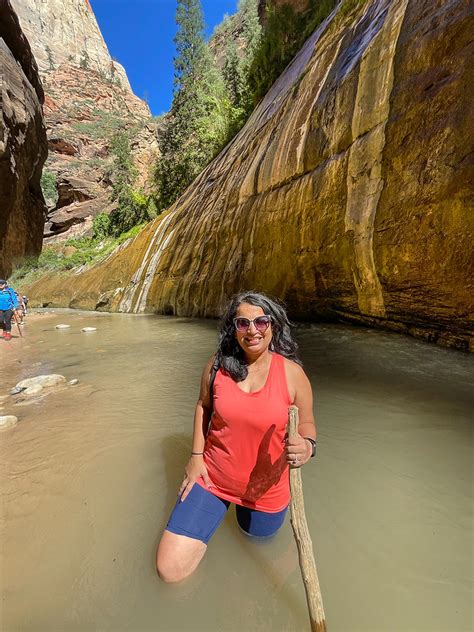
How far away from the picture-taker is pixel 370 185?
4.48 meters

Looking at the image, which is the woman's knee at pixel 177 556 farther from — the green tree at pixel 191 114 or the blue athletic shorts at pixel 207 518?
the green tree at pixel 191 114

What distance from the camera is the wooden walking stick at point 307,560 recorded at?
1064mm

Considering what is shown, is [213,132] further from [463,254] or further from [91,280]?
[463,254]

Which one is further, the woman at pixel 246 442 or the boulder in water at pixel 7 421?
the boulder in water at pixel 7 421

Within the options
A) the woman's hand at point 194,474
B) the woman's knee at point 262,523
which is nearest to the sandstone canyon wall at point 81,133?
the woman's hand at point 194,474

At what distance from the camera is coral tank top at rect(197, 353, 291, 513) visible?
1.48m

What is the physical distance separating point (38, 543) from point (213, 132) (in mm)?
17169

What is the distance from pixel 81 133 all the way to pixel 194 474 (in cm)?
4870

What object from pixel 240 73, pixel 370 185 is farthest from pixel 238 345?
pixel 240 73

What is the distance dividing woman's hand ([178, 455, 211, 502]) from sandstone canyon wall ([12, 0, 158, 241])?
105ft

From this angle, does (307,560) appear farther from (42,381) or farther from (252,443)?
(42,381)

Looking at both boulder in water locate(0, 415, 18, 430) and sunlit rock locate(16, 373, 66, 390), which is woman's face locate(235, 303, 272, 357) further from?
sunlit rock locate(16, 373, 66, 390)

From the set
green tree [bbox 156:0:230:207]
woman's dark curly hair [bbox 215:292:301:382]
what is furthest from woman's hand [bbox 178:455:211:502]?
green tree [bbox 156:0:230:207]

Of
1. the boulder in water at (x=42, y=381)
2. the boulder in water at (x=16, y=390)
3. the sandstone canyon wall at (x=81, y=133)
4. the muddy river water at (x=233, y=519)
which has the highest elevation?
the sandstone canyon wall at (x=81, y=133)
